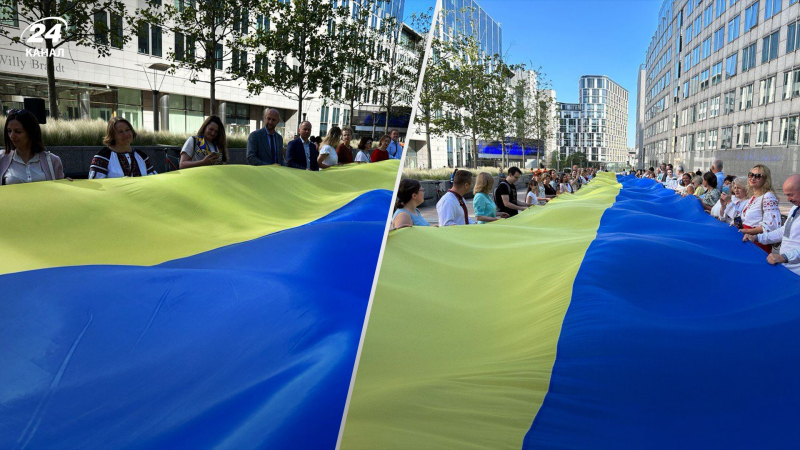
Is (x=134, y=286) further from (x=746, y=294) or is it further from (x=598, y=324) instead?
(x=746, y=294)

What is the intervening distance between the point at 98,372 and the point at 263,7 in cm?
125

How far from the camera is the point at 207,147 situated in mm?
2656

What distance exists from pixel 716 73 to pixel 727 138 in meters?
5.85

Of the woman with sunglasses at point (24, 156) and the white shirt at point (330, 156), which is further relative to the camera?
the woman with sunglasses at point (24, 156)

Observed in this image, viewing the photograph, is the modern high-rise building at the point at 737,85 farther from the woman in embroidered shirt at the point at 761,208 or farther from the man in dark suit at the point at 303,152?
the man in dark suit at the point at 303,152

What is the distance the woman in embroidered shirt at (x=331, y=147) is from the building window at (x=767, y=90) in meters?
31.2

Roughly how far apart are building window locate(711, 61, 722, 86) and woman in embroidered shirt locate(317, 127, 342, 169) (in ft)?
133

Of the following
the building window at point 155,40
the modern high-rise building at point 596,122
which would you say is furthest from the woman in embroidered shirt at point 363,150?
the modern high-rise building at point 596,122

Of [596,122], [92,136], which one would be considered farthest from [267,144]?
[596,122]

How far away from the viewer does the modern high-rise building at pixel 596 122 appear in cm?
3838

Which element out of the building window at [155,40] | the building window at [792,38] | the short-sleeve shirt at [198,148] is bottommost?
the short-sleeve shirt at [198,148]

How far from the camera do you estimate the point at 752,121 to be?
29.9m

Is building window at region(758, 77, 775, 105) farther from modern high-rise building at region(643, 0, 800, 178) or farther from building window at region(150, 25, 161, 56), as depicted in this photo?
building window at region(150, 25, 161, 56)

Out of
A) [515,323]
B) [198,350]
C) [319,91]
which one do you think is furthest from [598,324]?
[198,350]
